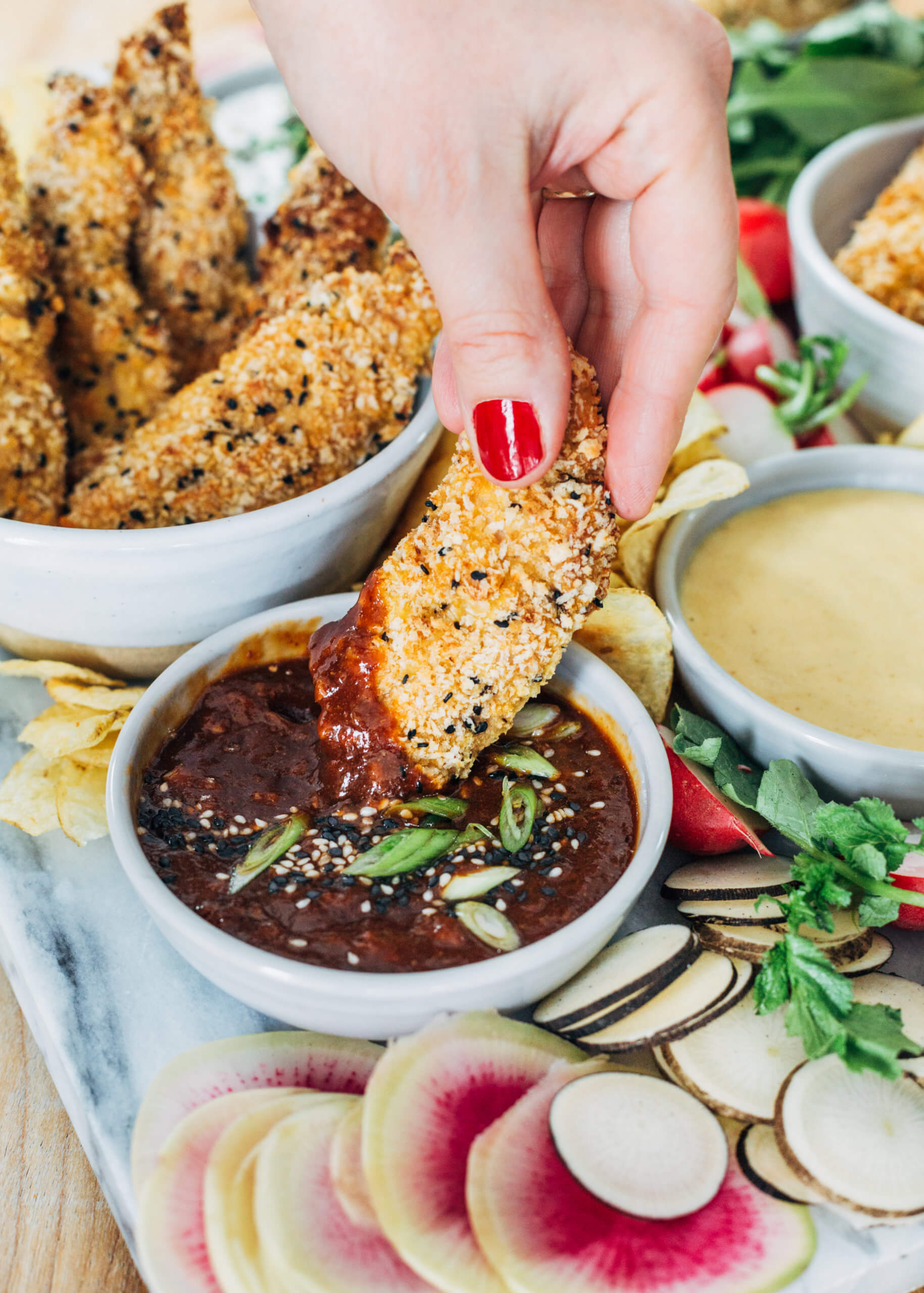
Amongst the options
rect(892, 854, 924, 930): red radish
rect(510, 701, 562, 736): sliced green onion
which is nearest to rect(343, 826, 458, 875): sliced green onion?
rect(510, 701, 562, 736): sliced green onion

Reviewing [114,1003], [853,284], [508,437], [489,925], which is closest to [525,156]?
[508,437]

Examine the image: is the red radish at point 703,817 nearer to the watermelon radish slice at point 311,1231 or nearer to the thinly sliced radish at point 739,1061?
the thinly sliced radish at point 739,1061

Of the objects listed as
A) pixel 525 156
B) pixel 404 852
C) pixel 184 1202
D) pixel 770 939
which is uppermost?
pixel 525 156

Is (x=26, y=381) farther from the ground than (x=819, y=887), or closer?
farther from the ground

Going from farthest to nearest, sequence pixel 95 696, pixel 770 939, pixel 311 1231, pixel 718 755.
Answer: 1. pixel 95 696
2. pixel 718 755
3. pixel 770 939
4. pixel 311 1231

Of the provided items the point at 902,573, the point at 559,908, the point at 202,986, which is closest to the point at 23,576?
the point at 202,986

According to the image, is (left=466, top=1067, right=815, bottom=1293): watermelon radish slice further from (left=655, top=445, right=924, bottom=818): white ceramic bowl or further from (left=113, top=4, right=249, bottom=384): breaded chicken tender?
(left=113, top=4, right=249, bottom=384): breaded chicken tender

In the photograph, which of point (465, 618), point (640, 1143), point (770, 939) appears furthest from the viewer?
point (465, 618)

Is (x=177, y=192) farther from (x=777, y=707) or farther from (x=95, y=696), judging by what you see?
(x=777, y=707)
